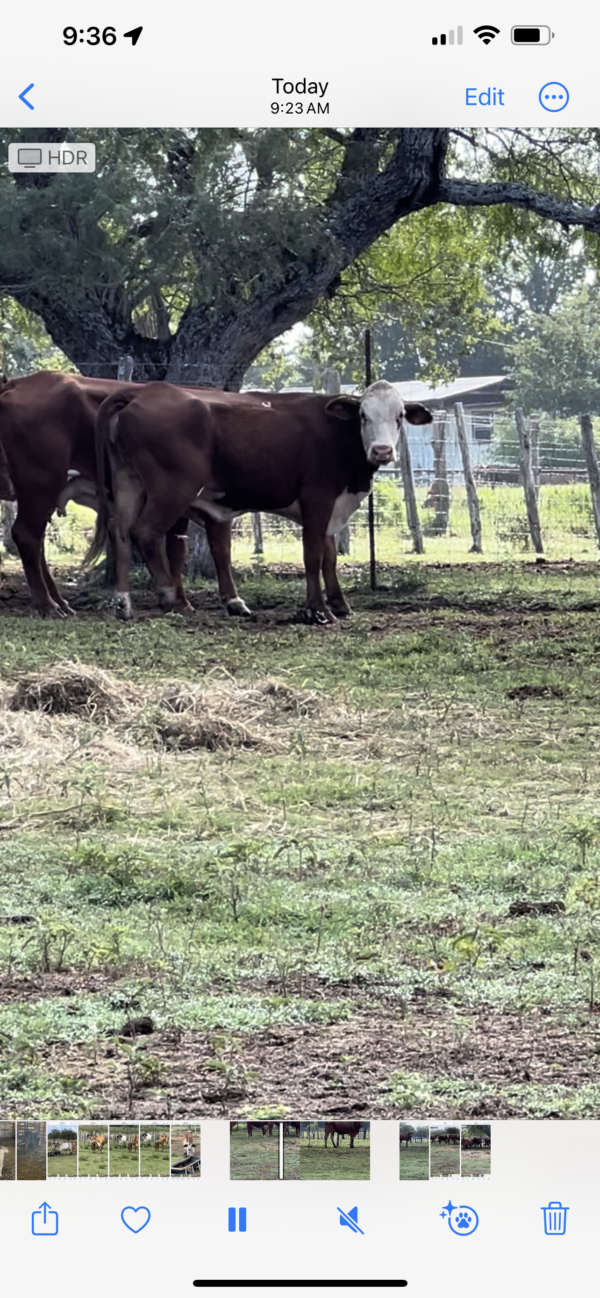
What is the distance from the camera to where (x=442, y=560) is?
2031 cm

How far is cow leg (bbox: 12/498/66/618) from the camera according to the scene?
44.9ft

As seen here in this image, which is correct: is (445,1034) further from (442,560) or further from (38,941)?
(442,560)

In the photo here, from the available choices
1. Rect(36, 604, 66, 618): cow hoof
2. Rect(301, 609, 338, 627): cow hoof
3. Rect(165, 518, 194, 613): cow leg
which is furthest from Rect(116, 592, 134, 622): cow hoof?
Rect(301, 609, 338, 627): cow hoof

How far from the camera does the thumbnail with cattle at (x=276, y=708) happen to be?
3586mm

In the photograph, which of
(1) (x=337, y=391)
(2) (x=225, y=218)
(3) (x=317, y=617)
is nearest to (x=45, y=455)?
(2) (x=225, y=218)

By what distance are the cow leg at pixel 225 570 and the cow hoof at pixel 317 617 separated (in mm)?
546

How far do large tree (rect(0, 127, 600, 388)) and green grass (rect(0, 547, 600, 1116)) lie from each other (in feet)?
14.8

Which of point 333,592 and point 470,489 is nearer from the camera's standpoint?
point 333,592

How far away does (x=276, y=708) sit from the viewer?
8758 millimetres

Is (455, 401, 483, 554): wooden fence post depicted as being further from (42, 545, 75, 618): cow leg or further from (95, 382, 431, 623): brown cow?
(42, 545, 75, 618): cow leg
